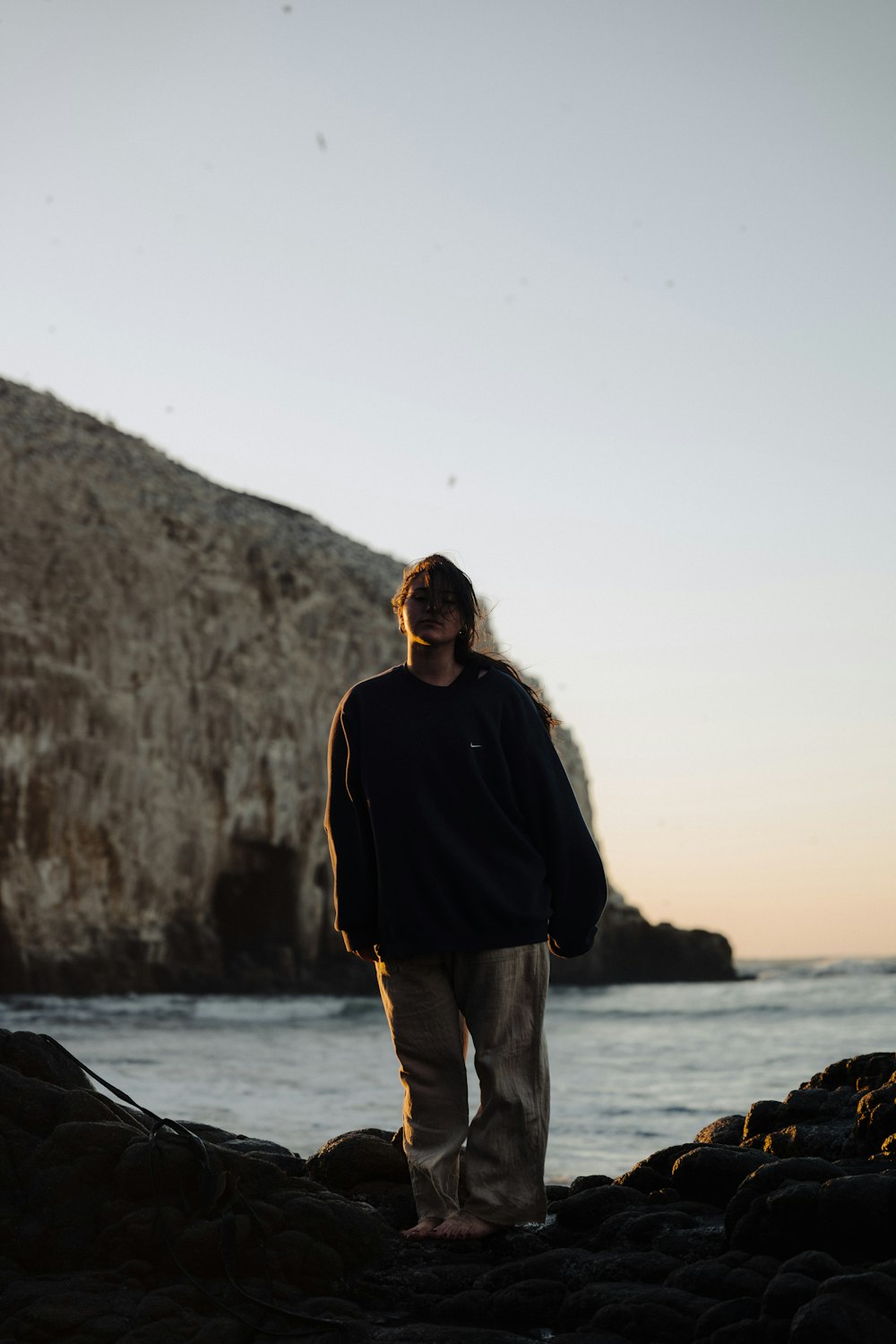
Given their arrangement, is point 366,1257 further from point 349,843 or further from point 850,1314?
point 850,1314

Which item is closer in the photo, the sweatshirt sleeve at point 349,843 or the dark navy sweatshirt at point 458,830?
the dark navy sweatshirt at point 458,830

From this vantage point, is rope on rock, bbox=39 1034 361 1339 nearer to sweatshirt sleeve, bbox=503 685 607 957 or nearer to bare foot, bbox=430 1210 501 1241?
bare foot, bbox=430 1210 501 1241

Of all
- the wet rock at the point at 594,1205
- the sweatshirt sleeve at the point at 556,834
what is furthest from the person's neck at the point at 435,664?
the wet rock at the point at 594,1205

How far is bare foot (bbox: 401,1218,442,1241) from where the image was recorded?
128 inches

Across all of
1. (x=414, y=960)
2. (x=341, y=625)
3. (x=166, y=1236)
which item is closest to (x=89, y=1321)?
(x=166, y=1236)

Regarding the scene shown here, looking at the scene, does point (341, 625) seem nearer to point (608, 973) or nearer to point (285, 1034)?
point (608, 973)

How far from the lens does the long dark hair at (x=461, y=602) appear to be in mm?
3447

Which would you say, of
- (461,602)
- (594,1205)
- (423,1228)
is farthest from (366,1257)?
(461,602)

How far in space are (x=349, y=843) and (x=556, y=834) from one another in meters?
0.56

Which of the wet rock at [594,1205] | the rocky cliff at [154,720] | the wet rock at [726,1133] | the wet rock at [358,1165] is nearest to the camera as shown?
the wet rock at [594,1205]

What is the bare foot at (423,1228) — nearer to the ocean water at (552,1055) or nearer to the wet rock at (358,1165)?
the wet rock at (358,1165)

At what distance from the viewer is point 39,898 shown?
2288 centimetres

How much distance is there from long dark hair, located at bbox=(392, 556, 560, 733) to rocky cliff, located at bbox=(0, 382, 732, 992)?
811 inches

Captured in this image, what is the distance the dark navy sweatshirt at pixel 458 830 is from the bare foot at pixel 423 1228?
68 cm
